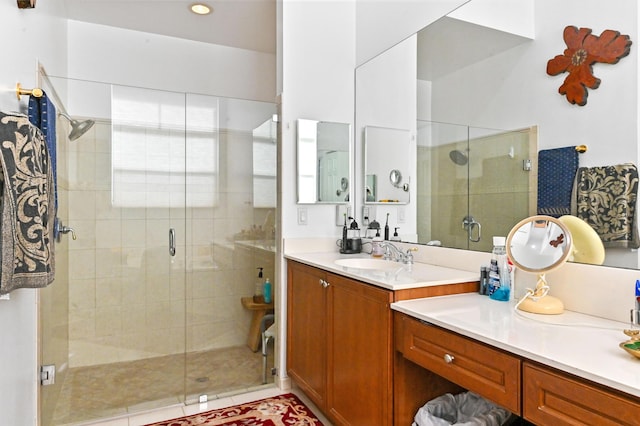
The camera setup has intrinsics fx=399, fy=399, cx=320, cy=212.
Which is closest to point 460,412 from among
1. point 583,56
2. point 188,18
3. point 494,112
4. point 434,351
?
point 434,351

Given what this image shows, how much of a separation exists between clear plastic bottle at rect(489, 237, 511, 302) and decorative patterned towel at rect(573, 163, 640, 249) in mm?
319

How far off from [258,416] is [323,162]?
5.39 feet

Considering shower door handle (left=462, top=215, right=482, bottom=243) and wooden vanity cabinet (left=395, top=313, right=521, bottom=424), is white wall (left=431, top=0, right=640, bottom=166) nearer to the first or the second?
shower door handle (left=462, top=215, right=482, bottom=243)

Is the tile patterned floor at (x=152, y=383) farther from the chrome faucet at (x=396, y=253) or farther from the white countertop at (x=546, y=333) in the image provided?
the white countertop at (x=546, y=333)

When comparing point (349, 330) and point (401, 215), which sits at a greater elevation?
point (401, 215)

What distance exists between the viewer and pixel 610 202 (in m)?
1.41

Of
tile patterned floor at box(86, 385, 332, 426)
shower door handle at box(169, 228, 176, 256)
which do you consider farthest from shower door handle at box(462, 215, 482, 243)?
shower door handle at box(169, 228, 176, 256)

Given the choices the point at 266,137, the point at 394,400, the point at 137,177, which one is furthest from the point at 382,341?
the point at 137,177

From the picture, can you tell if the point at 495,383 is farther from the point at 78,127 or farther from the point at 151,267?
the point at 78,127

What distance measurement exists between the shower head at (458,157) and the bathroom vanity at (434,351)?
1.85ft

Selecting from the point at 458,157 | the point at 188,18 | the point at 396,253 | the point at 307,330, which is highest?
the point at 188,18

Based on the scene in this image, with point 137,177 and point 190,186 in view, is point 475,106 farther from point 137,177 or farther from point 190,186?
point 137,177

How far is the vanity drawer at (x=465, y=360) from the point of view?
113 centimetres

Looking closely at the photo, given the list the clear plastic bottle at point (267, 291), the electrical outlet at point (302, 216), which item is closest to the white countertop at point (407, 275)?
the electrical outlet at point (302, 216)
